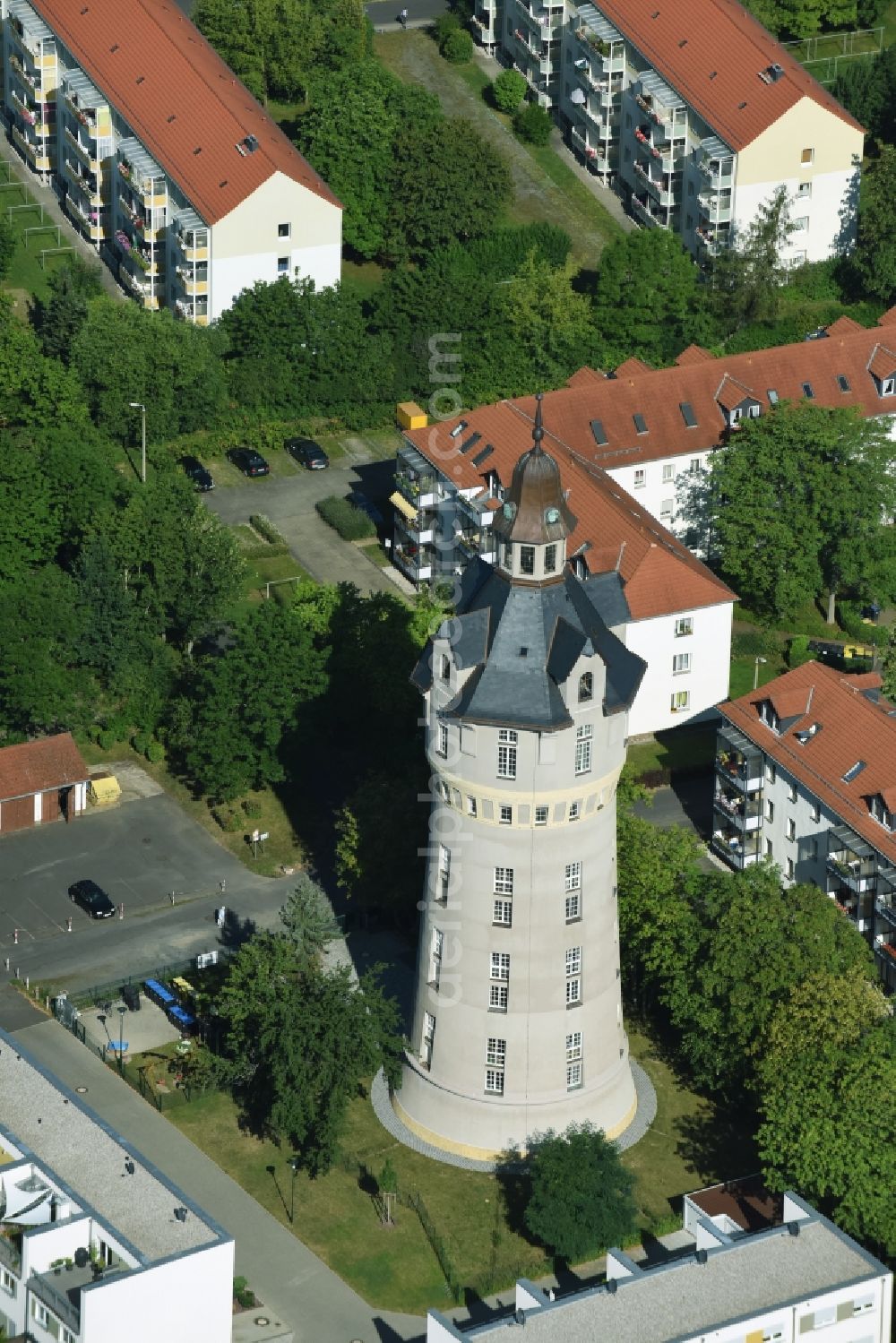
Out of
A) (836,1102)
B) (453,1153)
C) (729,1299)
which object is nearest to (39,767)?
(453,1153)

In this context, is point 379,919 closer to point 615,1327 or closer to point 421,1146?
point 421,1146

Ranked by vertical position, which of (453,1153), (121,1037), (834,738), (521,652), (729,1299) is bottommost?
(121,1037)

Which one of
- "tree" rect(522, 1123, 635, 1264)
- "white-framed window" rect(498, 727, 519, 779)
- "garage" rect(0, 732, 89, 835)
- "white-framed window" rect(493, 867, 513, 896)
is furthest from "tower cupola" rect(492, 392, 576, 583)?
"garage" rect(0, 732, 89, 835)

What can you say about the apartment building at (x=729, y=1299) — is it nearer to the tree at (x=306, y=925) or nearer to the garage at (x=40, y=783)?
the tree at (x=306, y=925)

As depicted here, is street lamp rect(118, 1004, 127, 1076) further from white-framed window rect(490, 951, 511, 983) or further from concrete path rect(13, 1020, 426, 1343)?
white-framed window rect(490, 951, 511, 983)

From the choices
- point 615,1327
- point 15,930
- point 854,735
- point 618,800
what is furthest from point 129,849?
point 615,1327

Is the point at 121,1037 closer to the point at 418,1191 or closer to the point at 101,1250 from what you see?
the point at 418,1191
